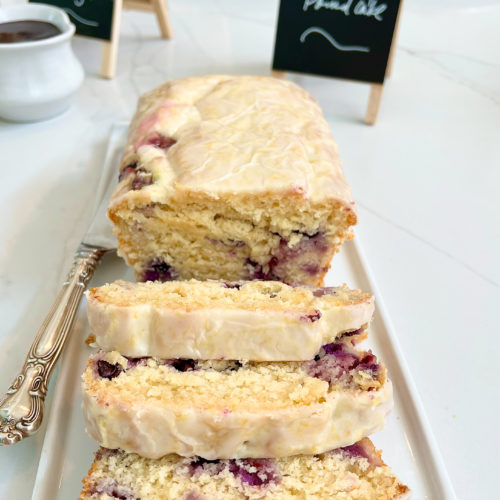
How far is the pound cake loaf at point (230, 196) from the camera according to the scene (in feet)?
7.34

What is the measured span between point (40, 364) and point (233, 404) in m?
0.83

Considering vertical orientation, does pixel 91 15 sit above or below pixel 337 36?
below

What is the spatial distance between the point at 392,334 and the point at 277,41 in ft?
8.32

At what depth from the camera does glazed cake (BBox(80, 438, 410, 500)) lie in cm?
164

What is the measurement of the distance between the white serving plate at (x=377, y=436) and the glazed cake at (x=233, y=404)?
258mm

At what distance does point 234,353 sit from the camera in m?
1.85

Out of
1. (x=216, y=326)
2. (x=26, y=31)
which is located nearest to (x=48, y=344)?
(x=216, y=326)

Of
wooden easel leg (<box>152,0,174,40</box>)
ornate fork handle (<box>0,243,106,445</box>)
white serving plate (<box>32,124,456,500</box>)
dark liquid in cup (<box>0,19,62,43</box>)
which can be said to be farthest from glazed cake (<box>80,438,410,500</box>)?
wooden easel leg (<box>152,0,174,40</box>)

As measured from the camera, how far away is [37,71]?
11.3 feet

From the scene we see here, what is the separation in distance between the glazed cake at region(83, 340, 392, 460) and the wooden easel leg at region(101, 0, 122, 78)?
3.26 meters

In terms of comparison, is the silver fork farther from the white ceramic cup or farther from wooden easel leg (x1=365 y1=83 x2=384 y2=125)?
wooden easel leg (x1=365 y1=83 x2=384 y2=125)

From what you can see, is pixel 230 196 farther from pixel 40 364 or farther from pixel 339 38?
pixel 339 38

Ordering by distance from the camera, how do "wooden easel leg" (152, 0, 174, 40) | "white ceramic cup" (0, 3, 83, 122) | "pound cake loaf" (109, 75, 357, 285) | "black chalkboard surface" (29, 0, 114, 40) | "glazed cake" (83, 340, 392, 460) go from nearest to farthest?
"glazed cake" (83, 340, 392, 460) → "pound cake loaf" (109, 75, 357, 285) → "white ceramic cup" (0, 3, 83, 122) → "black chalkboard surface" (29, 0, 114, 40) → "wooden easel leg" (152, 0, 174, 40)

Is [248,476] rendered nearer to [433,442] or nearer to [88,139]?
[433,442]
